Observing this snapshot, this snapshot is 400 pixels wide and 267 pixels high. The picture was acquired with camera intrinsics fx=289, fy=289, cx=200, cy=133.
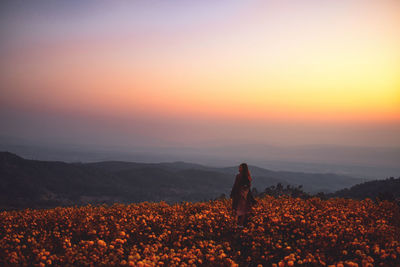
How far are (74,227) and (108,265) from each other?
4360 millimetres

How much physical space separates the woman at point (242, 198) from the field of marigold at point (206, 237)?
0.91 feet

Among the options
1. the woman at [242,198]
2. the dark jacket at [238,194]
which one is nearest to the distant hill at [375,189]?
the dark jacket at [238,194]

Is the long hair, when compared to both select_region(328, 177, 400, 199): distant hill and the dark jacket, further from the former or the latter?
select_region(328, 177, 400, 199): distant hill

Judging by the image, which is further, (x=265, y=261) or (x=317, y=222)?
(x=317, y=222)

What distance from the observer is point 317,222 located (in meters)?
8.44

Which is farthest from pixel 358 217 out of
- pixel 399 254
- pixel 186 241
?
pixel 186 241

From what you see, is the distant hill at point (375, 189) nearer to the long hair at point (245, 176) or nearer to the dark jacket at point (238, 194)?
the dark jacket at point (238, 194)

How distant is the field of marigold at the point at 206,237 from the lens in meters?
6.14

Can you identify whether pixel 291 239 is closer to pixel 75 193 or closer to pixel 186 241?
pixel 186 241

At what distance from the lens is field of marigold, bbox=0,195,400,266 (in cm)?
614

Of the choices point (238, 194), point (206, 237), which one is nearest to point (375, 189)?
point (238, 194)

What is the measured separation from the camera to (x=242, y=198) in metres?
9.48

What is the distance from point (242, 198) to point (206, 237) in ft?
6.32

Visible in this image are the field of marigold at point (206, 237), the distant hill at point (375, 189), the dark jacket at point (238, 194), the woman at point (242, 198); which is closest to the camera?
the field of marigold at point (206, 237)
